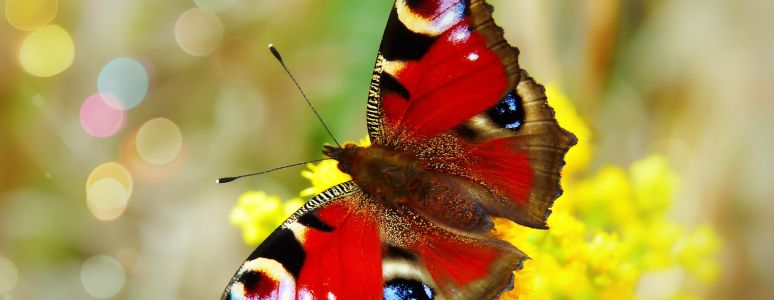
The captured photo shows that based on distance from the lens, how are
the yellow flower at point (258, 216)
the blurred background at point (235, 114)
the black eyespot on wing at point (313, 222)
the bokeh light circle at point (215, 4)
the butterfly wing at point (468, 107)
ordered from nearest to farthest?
the black eyespot on wing at point (313, 222) → the butterfly wing at point (468, 107) → the yellow flower at point (258, 216) → the blurred background at point (235, 114) → the bokeh light circle at point (215, 4)

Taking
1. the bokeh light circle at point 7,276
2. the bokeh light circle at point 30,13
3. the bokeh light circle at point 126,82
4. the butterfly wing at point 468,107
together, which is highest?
the bokeh light circle at point 30,13

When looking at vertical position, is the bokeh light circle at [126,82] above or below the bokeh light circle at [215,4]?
below

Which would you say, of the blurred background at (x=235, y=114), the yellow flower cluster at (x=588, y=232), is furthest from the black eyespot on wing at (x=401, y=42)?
the blurred background at (x=235, y=114)

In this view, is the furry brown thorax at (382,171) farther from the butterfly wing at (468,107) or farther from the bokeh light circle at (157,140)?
the bokeh light circle at (157,140)

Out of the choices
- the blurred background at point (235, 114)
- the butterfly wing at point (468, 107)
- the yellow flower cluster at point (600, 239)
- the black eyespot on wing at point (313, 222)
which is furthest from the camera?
the blurred background at point (235, 114)

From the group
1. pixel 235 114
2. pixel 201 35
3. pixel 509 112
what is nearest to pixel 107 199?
pixel 235 114

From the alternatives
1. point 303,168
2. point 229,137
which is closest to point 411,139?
point 303,168
